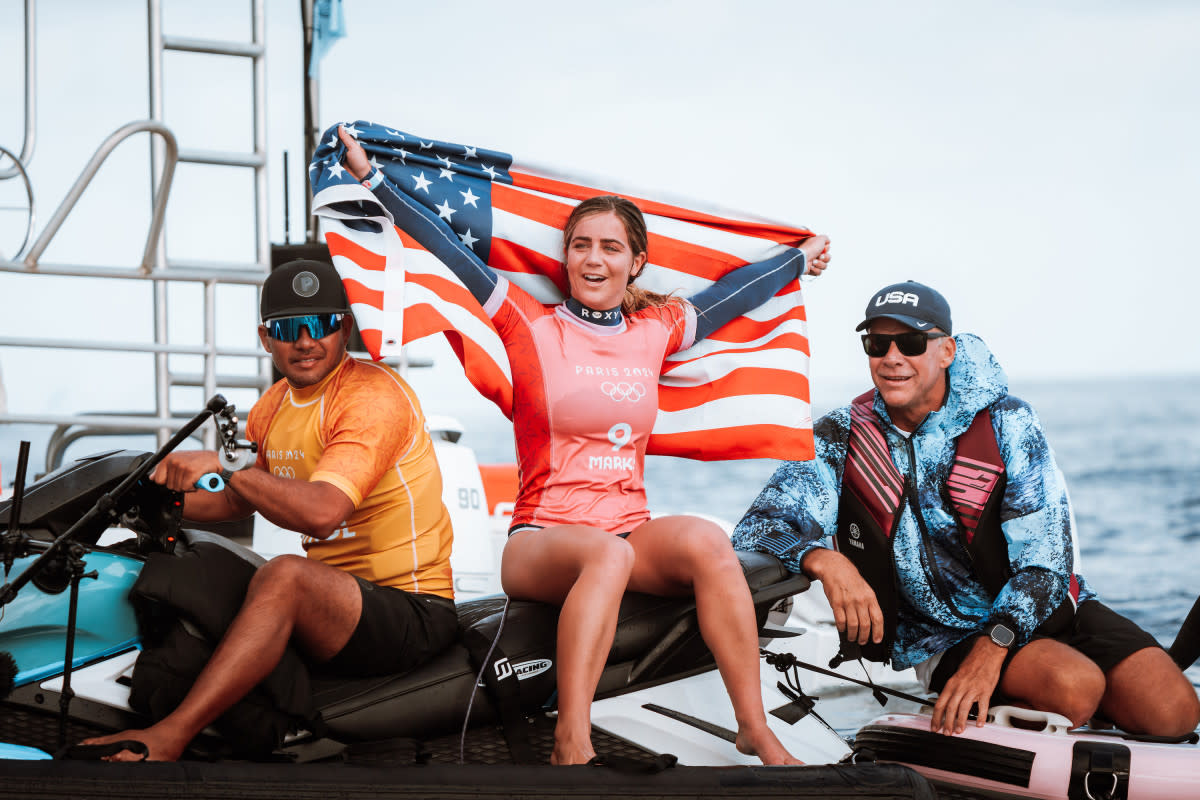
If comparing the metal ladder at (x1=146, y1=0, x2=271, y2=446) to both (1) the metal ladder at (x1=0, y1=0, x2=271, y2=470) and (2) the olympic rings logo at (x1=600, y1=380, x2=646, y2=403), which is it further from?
(2) the olympic rings logo at (x1=600, y1=380, x2=646, y2=403)

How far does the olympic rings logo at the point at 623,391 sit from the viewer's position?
112 inches

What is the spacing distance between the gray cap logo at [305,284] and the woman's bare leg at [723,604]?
2.98 feet

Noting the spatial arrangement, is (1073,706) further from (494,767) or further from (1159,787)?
(494,767)

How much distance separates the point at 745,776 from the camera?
2287mm

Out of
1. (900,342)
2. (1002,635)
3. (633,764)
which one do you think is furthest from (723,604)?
(900,342)

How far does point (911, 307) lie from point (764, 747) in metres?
1.23

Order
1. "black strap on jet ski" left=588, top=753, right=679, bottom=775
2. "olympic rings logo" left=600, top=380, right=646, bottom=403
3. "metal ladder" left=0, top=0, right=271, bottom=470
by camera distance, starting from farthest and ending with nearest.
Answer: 1. "metal ladder" left=0, top=0, right=271, bottom=470
2. "olympic rings logo" left=600, top=380, right=646, bottom=403
3. "black strap on jet ski" left=588, top=753, right=679, bottom=775

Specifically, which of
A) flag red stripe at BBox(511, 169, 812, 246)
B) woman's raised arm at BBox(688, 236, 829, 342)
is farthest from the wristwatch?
flag red stripe at BBox(511, 169, 812, 246)

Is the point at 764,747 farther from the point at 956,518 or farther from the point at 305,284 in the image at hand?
the point at 305,284

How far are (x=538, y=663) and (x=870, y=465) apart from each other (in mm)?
1103

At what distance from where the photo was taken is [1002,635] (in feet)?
9.46

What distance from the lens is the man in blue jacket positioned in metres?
2.92

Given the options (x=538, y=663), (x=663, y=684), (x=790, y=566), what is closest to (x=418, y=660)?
(x=538, y=663)

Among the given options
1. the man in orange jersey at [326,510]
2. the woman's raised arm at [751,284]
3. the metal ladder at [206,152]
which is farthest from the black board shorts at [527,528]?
the metal ladder at [206,152]
